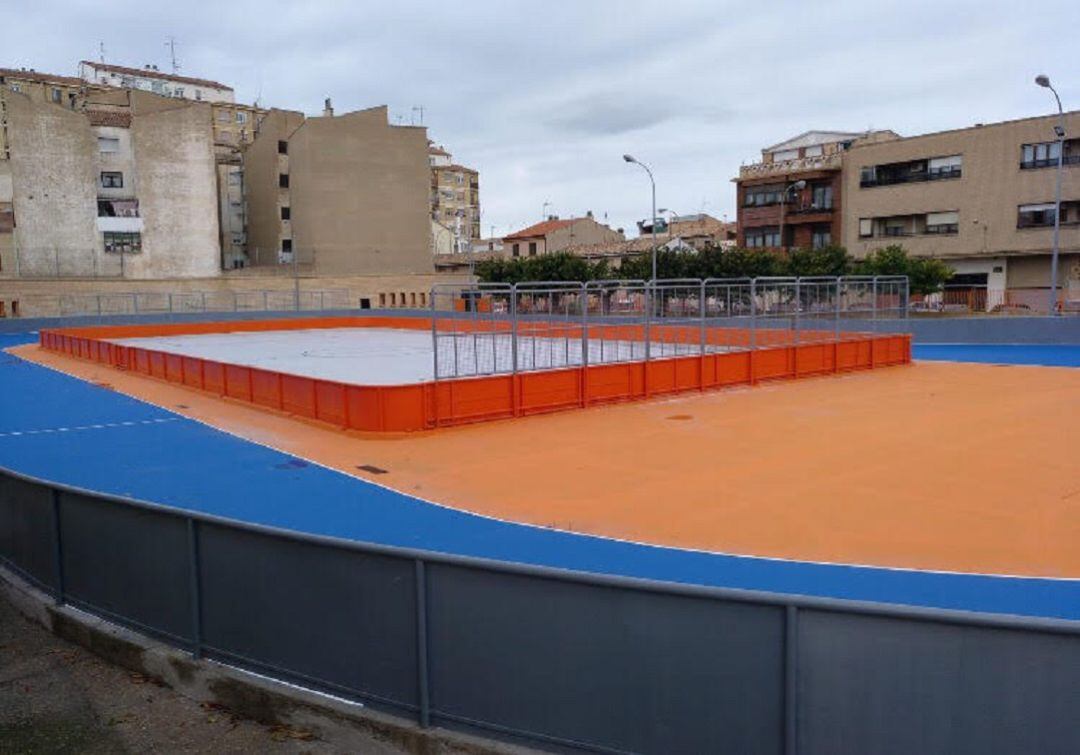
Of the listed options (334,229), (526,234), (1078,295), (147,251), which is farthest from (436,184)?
(1078,295)

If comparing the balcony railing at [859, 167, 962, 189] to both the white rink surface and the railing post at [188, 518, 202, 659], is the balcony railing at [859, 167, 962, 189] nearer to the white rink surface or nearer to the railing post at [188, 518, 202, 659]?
the white rink surface

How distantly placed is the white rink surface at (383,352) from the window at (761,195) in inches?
1400

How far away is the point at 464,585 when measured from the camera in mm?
4855

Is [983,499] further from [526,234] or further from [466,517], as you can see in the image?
[526,234]

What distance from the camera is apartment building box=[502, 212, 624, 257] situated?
95.6 metres

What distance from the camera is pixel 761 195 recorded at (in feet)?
232

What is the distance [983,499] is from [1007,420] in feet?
23.4

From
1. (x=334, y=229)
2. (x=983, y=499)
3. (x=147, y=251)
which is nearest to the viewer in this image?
(x=983, y=499)

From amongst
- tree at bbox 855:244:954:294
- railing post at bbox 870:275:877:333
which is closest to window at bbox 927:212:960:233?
tree at bbox 855:244:954:294

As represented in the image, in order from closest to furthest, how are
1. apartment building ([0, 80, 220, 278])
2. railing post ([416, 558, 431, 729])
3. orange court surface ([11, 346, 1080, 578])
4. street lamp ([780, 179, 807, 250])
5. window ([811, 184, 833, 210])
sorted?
railing post ([416, 558, 431, 729])
orange court surface ([11, 346, 1080, 578])
apartment building ([0, 80, 220, 278])
street lamp ([780, 179, 807, 250])
window ([811, 184, 833, 210])

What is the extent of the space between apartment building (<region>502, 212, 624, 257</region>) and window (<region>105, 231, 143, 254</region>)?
3967 centimetres

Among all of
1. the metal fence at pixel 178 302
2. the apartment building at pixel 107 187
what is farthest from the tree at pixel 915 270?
the apartment building at pixel 107 187

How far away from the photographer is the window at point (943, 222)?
2240 inches

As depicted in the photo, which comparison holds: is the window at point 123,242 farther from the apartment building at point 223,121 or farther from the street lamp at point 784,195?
the street lamp at point 784,195
